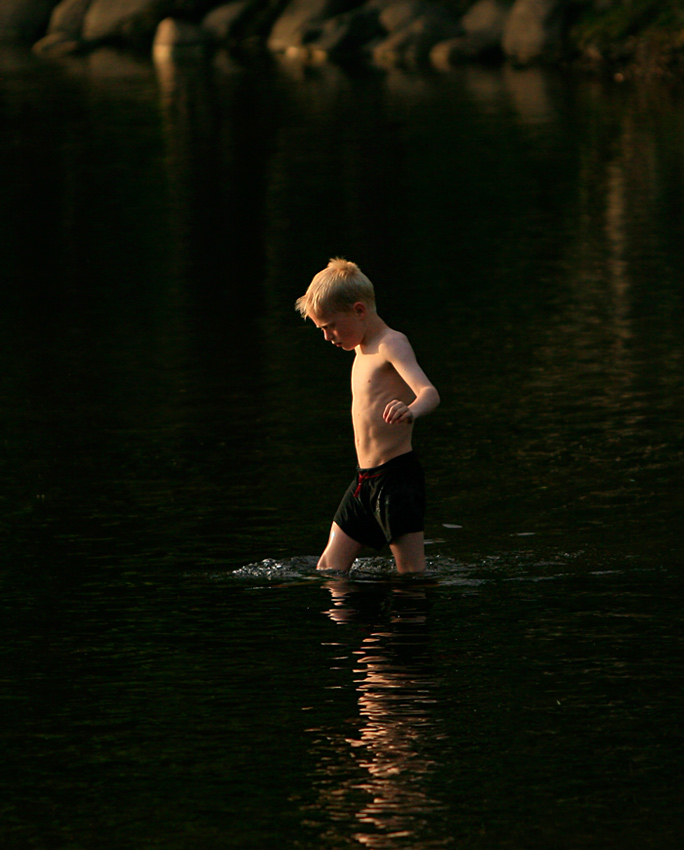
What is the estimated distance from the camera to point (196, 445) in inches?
381

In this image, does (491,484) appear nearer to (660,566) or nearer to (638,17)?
(660,566)

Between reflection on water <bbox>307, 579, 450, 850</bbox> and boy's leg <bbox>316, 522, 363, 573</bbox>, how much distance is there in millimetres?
166

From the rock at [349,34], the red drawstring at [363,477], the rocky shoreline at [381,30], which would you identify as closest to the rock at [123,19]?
the rocky shoreline at [381,30]

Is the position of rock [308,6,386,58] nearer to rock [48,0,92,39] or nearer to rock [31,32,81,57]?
rock [31,32,81,57]

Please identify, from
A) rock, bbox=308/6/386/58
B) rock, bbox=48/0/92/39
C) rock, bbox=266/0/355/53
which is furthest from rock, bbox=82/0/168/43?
rock, bbox=308/6/386/58

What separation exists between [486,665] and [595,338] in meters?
6.26

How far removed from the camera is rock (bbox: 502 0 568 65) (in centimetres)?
4112

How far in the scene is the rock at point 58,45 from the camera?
4806 cm

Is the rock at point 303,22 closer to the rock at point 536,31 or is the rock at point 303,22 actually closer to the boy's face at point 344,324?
the rock at point 536,31

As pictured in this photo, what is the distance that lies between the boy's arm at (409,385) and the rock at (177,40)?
4126 cm

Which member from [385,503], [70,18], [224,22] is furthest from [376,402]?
[70,18]

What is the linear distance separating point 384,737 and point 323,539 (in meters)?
2.43

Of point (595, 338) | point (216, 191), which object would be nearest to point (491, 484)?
point (595, 338)

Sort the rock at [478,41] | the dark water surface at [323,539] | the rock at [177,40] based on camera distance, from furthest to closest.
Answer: the rock at [177,40] → the rock at [478,41] → the dark water surface at [323,539]
